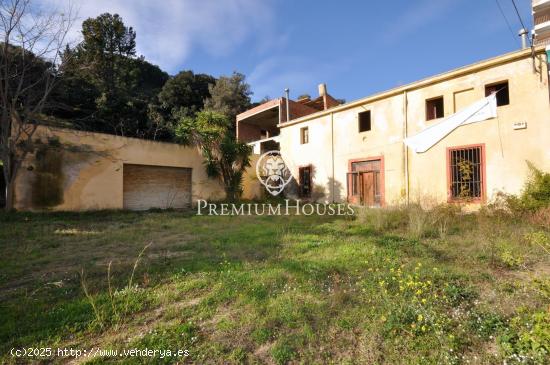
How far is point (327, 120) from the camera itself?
1448cm

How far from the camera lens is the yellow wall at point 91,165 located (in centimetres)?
955

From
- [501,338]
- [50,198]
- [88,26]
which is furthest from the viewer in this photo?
[88,26]

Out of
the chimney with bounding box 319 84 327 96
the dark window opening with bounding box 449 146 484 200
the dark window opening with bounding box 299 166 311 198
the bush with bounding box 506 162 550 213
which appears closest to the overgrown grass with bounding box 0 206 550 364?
the bush with bounding box 506 162 550 213

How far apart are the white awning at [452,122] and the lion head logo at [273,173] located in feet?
24.9

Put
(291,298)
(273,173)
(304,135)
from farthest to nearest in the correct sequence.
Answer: (273,173)
(304,135)
(291,298)

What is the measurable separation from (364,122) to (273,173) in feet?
20.3

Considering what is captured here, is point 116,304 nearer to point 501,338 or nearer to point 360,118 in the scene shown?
point 501,338

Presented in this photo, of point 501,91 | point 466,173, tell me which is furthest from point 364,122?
point 501,91

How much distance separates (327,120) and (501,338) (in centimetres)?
1308

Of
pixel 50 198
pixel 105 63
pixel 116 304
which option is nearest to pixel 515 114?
pixel 116 304

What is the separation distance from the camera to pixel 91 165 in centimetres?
1072

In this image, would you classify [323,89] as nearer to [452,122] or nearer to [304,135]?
[304,135]

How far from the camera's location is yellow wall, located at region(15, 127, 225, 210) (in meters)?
9.55

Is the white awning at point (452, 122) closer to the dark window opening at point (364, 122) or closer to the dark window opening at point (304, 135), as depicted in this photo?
the dark window opening at point (364, 122)
